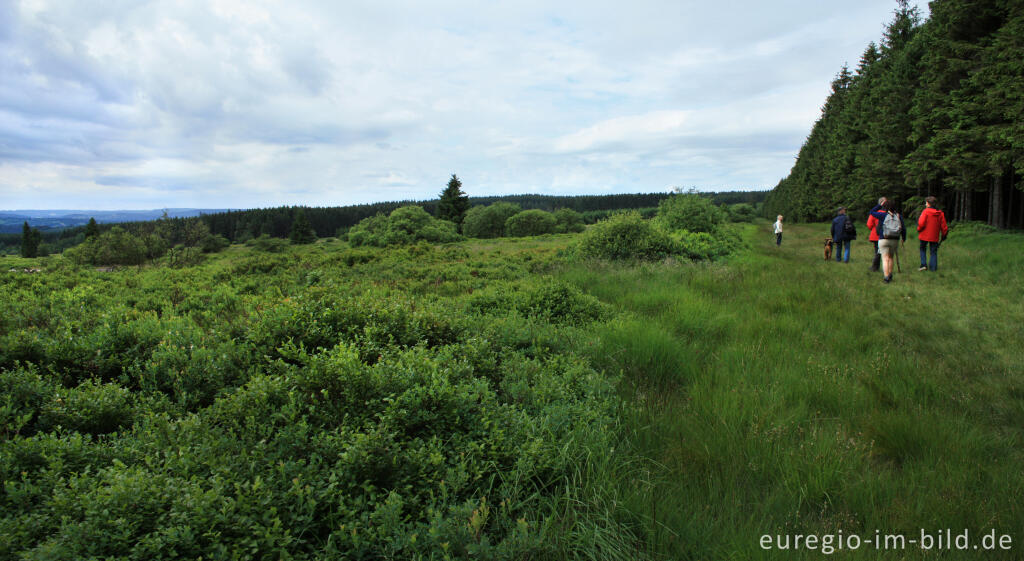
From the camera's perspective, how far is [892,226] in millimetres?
10641

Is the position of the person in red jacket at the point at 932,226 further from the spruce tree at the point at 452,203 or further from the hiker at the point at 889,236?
the spruce tree at the point at 452,203

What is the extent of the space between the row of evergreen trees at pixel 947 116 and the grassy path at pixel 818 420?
14.9 m

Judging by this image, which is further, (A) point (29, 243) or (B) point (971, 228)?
(A) point (29, 243)

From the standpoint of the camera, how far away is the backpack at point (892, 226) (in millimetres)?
10609

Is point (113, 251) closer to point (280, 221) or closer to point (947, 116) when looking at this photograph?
point (947, 116)

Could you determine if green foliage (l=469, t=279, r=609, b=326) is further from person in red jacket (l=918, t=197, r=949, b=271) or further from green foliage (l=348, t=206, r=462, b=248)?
green foliage (l=348, t=206, r=462, b=248)

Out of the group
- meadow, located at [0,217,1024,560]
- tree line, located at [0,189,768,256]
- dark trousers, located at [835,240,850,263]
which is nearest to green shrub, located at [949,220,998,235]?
dark trousers, located at [835,240,850,263]

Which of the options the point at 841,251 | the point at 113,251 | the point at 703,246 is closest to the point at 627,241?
the point at 703,246

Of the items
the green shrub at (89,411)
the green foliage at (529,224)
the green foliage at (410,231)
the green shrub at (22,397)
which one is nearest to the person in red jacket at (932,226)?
the green shrub at (89,411)

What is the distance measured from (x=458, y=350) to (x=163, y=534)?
8.81ft

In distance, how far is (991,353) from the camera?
536cm

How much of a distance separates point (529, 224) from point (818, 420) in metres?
83.4

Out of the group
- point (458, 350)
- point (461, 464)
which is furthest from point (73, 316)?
point (461, 464)

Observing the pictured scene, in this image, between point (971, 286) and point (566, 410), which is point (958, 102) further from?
point (566, 410)
